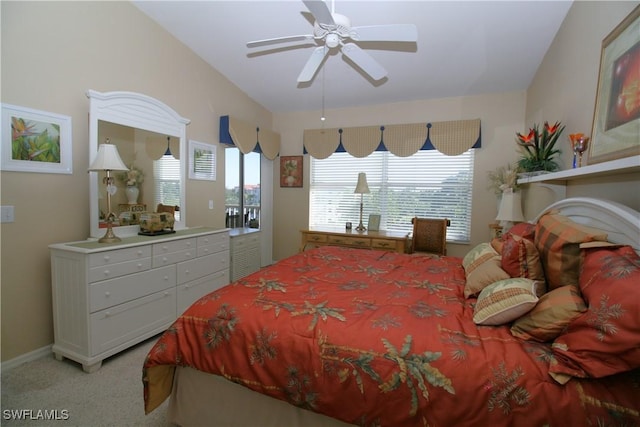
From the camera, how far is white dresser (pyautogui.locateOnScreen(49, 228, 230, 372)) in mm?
2062

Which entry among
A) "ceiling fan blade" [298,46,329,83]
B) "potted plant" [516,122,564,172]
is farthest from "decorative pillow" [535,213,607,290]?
"ceiling fan blade" [298,46,329,83]

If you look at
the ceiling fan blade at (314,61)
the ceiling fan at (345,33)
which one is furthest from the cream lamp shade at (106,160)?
the ceiling fan blade at (314,61)


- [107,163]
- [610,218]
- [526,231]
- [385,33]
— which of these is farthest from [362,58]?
[107,163]

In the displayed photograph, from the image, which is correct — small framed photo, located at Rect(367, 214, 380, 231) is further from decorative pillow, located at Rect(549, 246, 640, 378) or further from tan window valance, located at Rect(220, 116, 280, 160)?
decorative pillow, located at Rect(549, 246, 640, 378)

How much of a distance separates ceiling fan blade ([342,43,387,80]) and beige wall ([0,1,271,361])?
2.14 metres

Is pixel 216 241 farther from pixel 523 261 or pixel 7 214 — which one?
pixel 523 261

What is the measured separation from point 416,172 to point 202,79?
10.1ft

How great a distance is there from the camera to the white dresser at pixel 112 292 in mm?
2062

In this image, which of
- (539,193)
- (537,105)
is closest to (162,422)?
(539,193)

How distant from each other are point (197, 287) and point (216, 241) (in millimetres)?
517

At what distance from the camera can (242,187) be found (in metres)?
4.66

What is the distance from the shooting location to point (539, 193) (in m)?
2.70

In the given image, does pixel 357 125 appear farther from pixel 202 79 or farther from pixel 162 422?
pixel 162 422

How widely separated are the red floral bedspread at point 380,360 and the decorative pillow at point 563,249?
402 mm
